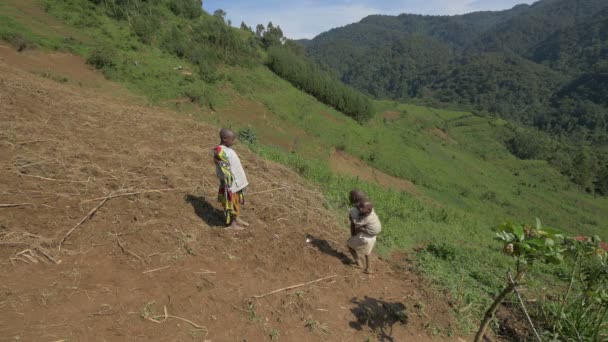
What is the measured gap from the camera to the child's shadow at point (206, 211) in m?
5.02

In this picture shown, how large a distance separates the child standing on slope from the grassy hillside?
8.28 feet

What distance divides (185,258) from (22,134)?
3.64m

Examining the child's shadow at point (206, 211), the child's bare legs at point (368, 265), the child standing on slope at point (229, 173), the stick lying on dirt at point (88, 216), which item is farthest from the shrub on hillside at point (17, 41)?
Result: the child's bare legs at point (368, 265)

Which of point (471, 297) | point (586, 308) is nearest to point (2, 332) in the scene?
point (471, 297)

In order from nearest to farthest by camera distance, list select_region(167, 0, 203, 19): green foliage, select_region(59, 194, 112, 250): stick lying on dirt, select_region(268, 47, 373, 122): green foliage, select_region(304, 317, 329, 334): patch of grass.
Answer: select_region(304, 317, 329, 334): patch of grass → select_region(59, 194, 112, 250): stick lying on dirt → select_region(167, 0, 203, 19): green foliage → select_region(268, 47, 373, 122): green foliage

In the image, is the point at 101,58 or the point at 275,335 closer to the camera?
the point at 275,335

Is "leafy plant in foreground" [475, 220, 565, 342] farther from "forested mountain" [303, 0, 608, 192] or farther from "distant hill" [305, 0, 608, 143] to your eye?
"distant hill" [305, 0, 608, 143]

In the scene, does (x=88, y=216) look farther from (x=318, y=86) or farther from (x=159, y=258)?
(x=318, y=86)

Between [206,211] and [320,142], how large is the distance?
14994 mm

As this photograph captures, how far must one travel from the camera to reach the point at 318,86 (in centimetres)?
2809

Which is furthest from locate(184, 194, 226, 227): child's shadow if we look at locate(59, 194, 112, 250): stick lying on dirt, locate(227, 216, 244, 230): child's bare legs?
locate(59, 194, 112, 250): stick lying on dirt

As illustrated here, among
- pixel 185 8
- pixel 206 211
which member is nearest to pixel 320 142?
pixel 185 8

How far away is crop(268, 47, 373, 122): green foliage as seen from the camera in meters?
27.3

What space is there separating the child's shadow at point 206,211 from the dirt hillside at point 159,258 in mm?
27
